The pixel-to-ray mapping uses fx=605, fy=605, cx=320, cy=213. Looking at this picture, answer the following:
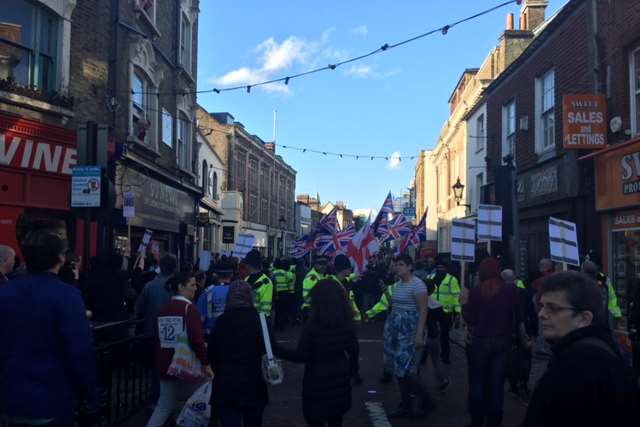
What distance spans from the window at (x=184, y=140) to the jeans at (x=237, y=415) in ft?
56.8

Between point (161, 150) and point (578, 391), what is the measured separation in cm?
1795

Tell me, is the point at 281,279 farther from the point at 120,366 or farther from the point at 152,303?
the point at 120,366

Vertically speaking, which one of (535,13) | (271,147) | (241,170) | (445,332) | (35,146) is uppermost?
(271,147)

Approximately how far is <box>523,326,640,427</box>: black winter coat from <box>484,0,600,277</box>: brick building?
980cm

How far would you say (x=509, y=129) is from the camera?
1958cm

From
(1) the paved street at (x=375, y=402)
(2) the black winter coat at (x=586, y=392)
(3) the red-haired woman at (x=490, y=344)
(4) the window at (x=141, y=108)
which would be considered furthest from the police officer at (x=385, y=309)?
(4) the window at (x=141, y=108)

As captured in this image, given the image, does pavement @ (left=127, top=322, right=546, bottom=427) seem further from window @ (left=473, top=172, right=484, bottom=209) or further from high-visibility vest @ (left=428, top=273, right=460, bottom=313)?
window @ (left=473, top=172, right=484, bottom=209)

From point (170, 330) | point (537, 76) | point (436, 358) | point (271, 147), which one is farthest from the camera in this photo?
point (271, 147)

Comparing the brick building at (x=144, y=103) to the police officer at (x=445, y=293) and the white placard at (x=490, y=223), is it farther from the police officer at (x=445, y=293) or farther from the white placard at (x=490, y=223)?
the white placard at (x=490, y=223)

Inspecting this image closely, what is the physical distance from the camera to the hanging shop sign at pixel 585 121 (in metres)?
12.6

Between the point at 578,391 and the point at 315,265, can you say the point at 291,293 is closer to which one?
the point at 315,265

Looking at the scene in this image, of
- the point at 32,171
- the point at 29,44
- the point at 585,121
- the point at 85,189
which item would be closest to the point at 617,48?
the point at 585,121

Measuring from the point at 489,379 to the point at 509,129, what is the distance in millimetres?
14816

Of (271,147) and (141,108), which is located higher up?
(271,147)
